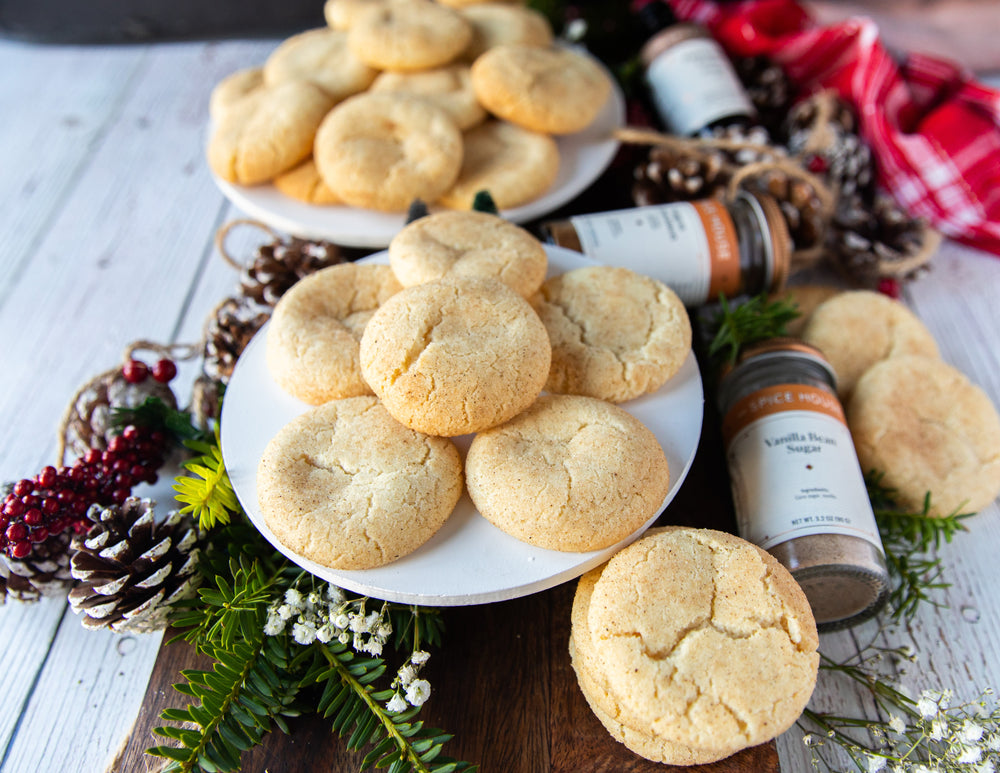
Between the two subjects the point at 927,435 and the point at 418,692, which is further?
the point at 927,435

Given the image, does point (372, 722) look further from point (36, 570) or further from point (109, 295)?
point (109, 295)

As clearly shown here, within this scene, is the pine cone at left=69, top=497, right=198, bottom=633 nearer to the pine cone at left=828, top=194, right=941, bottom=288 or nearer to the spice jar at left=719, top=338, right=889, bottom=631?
the spice jar at left=719, top=338, right=889, bottom=631

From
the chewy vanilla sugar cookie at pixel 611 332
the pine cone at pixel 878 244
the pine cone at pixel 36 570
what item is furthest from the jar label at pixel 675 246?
the pine cone at pixel 36 570

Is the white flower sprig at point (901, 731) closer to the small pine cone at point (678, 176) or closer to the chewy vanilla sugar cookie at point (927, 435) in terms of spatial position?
the chewy vanilla sugar cookie at point (927, 435)

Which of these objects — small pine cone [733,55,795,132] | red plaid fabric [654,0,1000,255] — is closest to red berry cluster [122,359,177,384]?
small pine cone [733,55,795,132]

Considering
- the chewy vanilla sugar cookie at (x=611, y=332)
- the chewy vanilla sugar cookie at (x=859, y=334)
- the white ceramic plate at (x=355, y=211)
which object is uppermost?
the chewy vanilla sugar cookie at (x=611, y=332)

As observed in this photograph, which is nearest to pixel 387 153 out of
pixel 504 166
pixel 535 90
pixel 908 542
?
pixel 504 166
